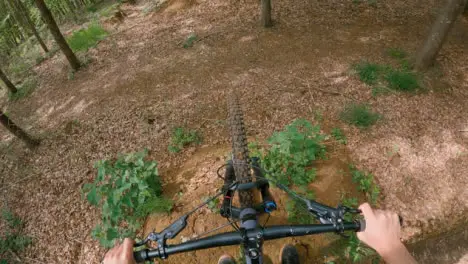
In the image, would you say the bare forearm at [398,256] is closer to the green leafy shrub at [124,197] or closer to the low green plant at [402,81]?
the green leafy shrub at [124,197]

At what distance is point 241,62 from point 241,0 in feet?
14.3

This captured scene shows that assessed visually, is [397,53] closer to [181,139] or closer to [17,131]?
[181,139]

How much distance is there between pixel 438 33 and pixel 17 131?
32.3 ft

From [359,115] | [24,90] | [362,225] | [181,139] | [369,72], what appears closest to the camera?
[362,225]

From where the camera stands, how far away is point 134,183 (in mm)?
4000

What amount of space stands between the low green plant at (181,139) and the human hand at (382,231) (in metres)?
3.87

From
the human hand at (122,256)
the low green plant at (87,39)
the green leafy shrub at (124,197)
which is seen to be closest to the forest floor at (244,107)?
the green leafy shrub at (124,197)

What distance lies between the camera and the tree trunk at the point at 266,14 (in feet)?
26.0

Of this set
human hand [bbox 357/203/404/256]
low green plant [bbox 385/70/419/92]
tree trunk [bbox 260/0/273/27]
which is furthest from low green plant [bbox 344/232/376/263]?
tree trunk [bbox 260/0/273/27]

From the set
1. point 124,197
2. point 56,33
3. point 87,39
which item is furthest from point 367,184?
point 87,39

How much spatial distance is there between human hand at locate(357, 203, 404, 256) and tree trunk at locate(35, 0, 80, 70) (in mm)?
10051

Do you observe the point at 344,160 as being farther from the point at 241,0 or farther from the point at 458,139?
the point at 241,0

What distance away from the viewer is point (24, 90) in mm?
9344

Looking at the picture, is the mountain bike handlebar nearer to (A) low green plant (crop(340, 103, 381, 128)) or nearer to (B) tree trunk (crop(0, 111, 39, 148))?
(A) low green plant (crop(340, 103, 381, 128))
